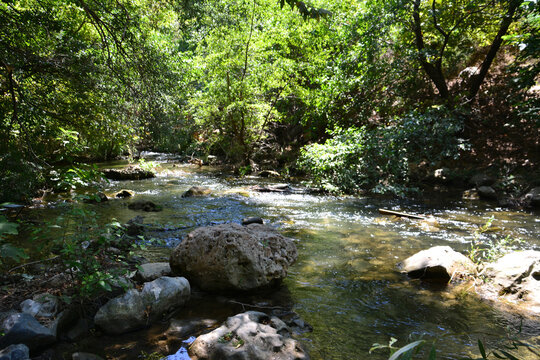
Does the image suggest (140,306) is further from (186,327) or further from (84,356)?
(84,356)

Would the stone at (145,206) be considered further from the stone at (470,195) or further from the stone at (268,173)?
the stone at (470,195)

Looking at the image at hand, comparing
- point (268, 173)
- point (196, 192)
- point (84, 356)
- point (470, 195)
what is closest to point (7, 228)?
point (84, 356)

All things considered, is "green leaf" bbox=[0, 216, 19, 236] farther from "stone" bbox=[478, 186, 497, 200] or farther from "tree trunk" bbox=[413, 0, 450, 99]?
"tree trunk" bbox=[413, 0, 450, 99]

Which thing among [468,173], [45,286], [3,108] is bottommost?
[45,286]

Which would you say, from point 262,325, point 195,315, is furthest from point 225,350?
point 195,315

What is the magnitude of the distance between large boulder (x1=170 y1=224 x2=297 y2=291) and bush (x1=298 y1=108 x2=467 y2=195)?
698 centimetres

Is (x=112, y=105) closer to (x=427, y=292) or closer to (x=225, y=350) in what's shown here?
(x=225, y=350)

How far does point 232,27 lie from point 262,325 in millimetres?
15347

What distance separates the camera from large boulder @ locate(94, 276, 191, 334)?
3.16 metres

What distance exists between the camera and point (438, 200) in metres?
9.95

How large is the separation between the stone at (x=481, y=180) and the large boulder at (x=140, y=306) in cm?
1014

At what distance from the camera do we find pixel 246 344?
107 inches

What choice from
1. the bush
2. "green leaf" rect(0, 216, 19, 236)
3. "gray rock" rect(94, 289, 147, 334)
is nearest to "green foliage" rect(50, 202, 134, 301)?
"gray rock" rect(94, 289, 147, 334)

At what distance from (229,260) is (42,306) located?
195cm
